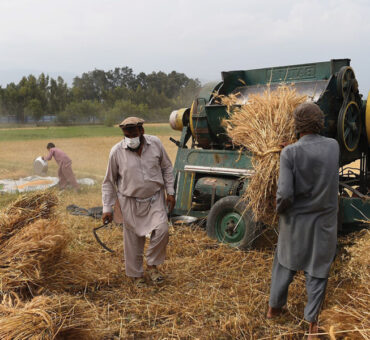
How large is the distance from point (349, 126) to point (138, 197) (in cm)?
282

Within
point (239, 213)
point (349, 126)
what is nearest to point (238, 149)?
point (239, 213)

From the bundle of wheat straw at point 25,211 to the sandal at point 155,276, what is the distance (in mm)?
1277

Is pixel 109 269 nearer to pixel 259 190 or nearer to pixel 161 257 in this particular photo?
pixel 161 257

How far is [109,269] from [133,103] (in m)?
29.3

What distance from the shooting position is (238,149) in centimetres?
594

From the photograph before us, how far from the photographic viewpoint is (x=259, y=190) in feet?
12.6

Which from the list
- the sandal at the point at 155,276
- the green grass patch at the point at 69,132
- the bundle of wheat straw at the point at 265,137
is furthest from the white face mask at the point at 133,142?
the green grass patch at the point at 69,132

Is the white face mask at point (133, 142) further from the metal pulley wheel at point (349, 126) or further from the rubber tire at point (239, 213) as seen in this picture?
the metal pulley wheel at point (349, 126)

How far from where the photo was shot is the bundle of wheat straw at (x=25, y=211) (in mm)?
4188

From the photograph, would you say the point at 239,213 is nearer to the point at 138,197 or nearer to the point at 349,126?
the point at 138,197

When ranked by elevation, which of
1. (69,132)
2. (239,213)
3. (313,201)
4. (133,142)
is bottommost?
(69,132)

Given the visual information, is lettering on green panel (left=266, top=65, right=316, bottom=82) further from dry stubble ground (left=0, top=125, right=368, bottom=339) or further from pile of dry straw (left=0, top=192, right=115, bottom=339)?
pile of dry straw (left=0, top=192, right=115, bottom=339)

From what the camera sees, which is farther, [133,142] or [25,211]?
[25,211]

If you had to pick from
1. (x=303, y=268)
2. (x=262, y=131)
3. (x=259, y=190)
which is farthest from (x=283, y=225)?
(x=262, y=131)
